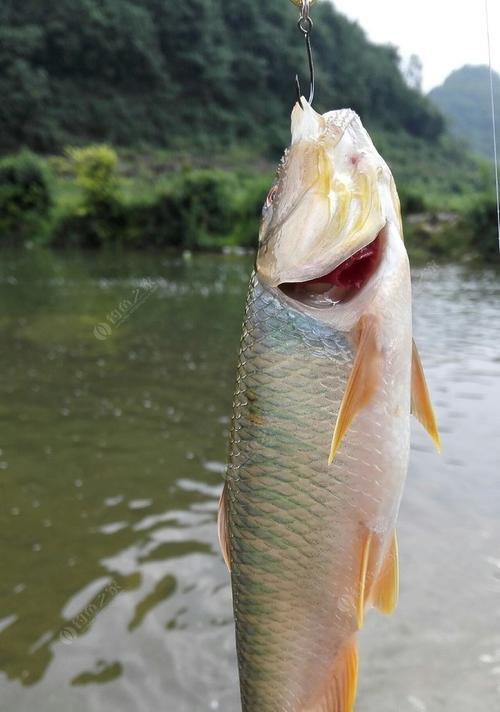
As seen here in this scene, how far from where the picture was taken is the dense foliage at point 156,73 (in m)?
69.8

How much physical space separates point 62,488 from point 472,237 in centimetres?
2709

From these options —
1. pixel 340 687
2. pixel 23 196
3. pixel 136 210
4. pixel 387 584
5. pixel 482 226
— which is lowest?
pixel 340 687

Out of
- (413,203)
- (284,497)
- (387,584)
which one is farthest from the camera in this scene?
(413,203)

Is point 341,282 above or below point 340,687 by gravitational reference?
above

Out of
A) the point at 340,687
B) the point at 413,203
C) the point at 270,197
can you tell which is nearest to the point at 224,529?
the point at 340,687

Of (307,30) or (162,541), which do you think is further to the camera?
(162,541)

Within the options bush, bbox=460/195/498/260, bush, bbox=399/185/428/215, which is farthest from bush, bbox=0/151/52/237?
bush, bbox=460/195/498/260

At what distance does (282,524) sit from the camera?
62.2 inches

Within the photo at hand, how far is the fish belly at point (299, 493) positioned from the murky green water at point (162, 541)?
2442 mm

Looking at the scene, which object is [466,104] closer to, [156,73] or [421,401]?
[156,73]

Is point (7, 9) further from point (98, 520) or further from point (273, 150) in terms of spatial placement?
point (98, 520)

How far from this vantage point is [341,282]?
1.55 metres

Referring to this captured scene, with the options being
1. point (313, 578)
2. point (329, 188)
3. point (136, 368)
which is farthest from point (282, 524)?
point (136, 368)

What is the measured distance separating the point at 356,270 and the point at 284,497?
0.53m
